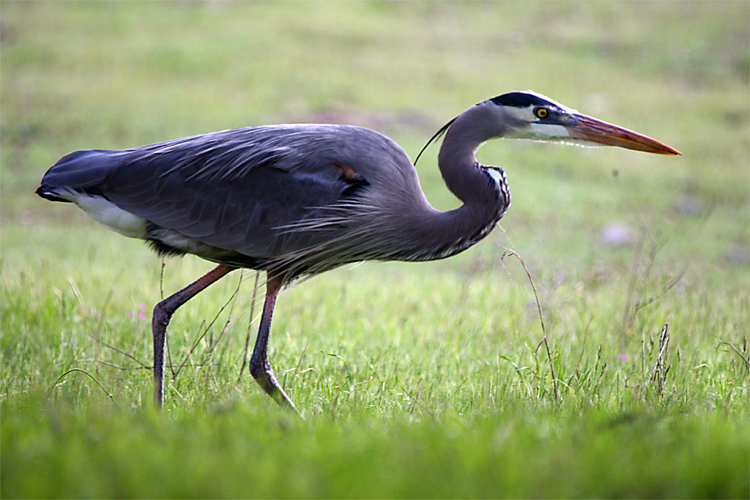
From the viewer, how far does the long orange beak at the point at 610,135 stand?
3.60 metres

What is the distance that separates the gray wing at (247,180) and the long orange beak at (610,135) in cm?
97

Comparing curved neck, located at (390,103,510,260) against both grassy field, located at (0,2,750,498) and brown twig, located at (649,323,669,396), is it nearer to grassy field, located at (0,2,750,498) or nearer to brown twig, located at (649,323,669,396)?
grassy field, located at (0,2,750,498)

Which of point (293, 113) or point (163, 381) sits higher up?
point (293, 113)

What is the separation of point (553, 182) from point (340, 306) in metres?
9.25

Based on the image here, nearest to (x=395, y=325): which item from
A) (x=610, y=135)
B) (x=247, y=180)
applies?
(x=247, y=180)

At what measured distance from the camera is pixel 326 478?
1.80 metres

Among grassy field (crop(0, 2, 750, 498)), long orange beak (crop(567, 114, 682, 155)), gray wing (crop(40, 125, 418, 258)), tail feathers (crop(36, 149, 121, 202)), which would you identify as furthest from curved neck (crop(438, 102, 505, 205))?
tail feathers (crop(36, 149, 121, 202))

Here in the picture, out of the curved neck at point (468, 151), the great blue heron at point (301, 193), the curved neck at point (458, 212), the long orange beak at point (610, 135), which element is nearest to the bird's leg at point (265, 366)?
the great blue heron at point (301, 193)

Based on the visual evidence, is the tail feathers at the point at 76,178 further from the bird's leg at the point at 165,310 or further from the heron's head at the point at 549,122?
the heron's head at the point at 549,122

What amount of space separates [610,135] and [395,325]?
6.86ft

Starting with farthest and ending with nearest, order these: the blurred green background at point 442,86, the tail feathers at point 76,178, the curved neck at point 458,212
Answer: the blurred green background at point 442,86 → the tail feathers at point 76,178 → the curved neck at point 458,212

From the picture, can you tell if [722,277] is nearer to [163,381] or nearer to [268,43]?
[163,381]

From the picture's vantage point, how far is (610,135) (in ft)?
12.0

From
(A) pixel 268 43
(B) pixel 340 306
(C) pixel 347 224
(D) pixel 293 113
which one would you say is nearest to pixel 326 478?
(C) pixel 347 224
